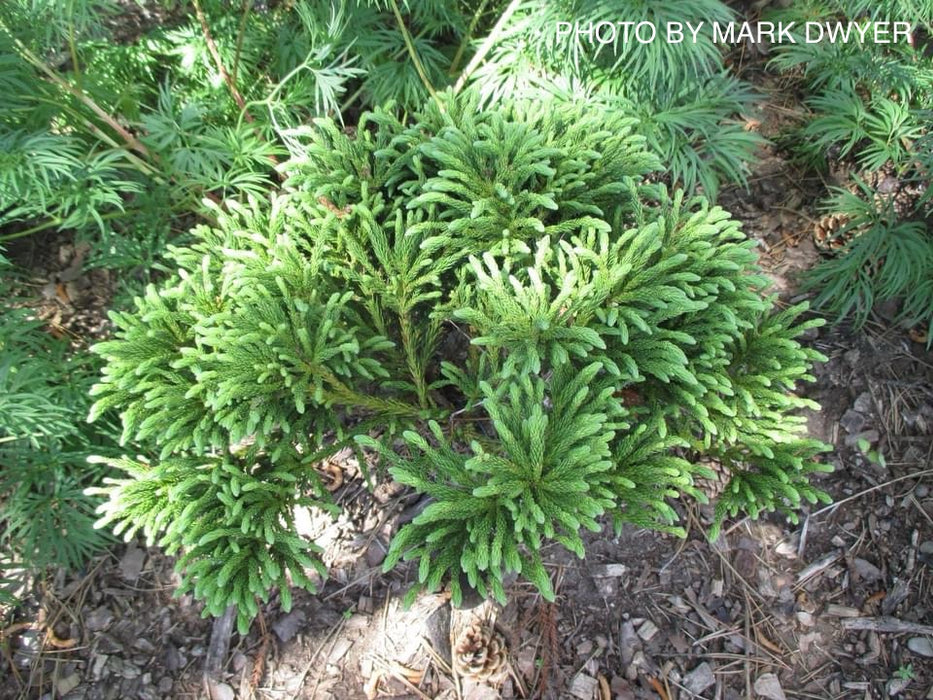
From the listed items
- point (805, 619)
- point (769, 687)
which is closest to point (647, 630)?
point (769, 687)

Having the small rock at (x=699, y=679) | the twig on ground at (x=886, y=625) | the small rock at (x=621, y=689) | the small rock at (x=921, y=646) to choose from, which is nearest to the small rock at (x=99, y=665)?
the small rock at (x=621, y=689)

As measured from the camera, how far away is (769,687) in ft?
8.00

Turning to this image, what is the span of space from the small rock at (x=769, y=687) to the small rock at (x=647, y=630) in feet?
1.36

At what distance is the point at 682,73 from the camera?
270 centimetres

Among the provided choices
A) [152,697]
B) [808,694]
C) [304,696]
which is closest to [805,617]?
[808,694]

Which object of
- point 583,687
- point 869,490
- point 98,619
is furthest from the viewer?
point 869,490

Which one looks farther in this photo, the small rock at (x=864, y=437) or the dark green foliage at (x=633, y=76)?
the small rock at (x=864, y=437)

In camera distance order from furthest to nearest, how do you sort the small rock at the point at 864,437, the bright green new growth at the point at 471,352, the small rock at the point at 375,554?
1. the small rock at the point at 864,437
2. the small rock at the point at 375,554
3. the bright green new growth at the point at 471,352

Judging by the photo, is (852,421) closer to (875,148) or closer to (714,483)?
(714,483)

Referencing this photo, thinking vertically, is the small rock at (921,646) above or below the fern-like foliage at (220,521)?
below

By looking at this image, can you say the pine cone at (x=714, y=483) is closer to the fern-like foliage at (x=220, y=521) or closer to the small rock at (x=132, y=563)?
the fern-like foliage at (x=220, y=521)

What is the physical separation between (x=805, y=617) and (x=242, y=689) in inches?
88.1

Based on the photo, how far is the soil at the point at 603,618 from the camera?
8.04 ft

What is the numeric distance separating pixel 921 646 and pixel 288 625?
249cm
